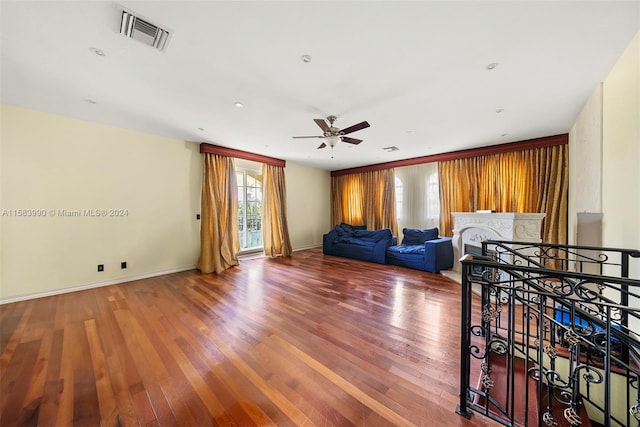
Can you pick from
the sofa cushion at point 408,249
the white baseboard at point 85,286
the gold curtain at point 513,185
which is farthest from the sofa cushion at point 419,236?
the white baseboard at point 85,286

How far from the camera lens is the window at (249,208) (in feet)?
19.7

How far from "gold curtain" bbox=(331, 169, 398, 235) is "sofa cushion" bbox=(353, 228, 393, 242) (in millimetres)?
1030

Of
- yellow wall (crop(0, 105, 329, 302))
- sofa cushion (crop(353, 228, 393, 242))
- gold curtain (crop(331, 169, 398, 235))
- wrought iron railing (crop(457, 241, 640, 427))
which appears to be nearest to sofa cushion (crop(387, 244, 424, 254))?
sofa cushion (crop(353, 228, 393, 242))

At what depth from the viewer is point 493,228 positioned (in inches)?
170

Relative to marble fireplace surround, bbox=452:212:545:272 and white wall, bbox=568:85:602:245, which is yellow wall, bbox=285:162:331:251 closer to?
marble fireplace surround, bbox=452:212:545:272

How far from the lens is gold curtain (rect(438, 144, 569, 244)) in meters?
4.27

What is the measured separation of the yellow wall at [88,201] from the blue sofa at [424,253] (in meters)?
4.47

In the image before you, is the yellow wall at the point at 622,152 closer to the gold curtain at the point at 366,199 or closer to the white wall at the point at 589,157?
the white wall at the point at 589,157

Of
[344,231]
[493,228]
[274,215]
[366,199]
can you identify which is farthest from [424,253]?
[274,215]

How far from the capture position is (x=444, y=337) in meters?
2.24

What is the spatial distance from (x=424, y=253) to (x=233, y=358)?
400 centimetres

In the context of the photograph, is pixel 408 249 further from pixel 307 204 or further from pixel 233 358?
pixel 233 358

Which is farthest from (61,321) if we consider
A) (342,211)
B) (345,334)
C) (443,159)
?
(443,159)

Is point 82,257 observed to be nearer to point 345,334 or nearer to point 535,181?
point 345,334
